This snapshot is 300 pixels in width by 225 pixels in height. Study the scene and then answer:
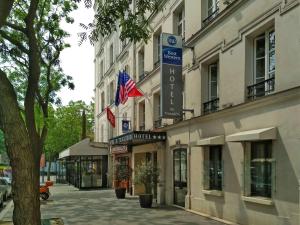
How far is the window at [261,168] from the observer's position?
13.8 metres

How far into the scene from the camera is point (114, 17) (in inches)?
389

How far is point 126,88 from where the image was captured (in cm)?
2727

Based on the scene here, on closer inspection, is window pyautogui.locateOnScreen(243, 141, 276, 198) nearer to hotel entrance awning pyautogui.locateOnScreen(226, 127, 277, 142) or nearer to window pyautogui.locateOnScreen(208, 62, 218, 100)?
hotel entrance awning pyautogui.locateOnScreen(226, 127, 277, 142)

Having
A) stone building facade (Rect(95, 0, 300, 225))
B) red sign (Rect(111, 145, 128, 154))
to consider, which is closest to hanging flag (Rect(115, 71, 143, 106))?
stone building facade (Rect(95, 0, 300, 225))

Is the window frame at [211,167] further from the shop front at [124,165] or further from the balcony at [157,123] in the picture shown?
the shop front at [124,165]

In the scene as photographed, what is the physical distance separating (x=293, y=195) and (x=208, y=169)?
5978 mm

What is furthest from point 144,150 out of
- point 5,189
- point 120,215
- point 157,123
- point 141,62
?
point 5,189

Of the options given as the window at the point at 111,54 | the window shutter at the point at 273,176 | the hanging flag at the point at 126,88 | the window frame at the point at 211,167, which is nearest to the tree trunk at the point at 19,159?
the window shutter at the point at 273,176

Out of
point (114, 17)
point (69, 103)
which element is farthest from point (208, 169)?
point (69, 103)

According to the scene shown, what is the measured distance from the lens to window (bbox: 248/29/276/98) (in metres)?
14.2

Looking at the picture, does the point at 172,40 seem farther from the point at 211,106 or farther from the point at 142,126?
A: the point at 142,126

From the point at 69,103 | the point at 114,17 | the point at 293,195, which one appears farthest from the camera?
the point at 69,103

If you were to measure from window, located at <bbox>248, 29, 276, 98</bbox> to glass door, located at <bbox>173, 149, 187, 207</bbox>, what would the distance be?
677 cm

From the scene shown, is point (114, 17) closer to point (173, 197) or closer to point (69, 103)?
point (173, 197)
